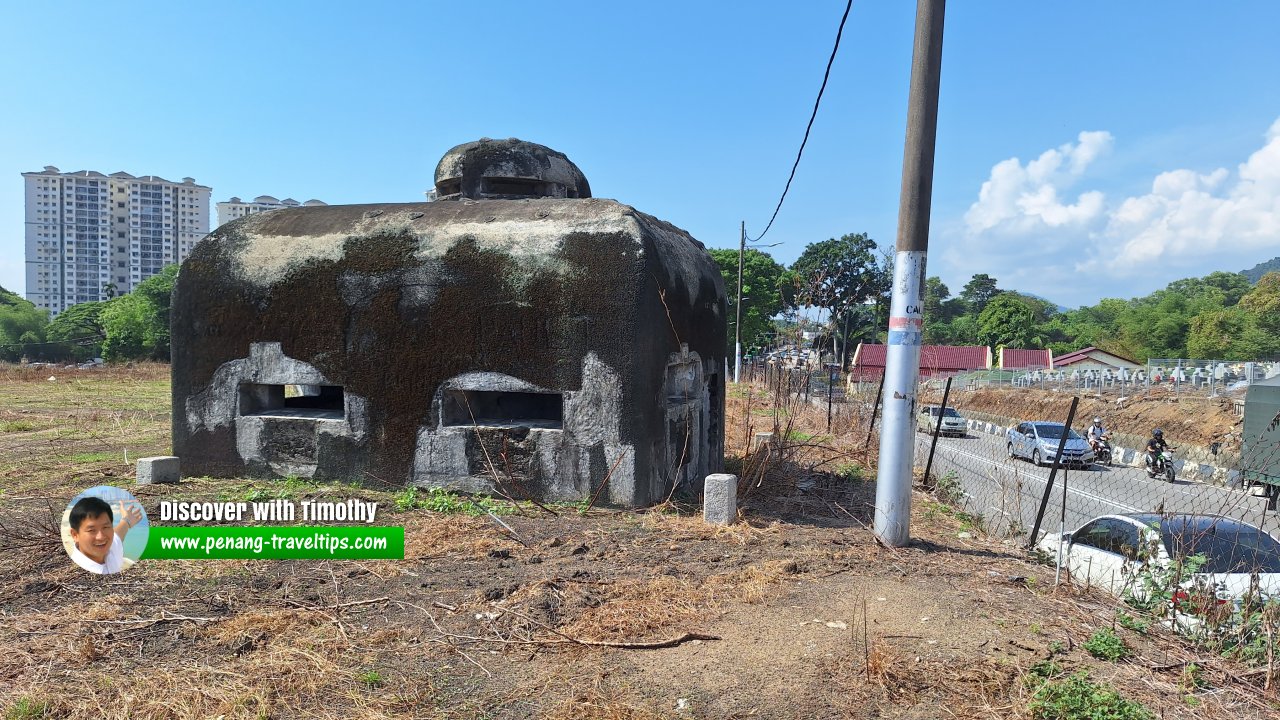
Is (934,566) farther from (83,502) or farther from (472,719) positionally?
(83,502)

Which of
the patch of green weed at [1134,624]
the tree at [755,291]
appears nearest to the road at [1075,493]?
the patch of green weed at [1134,624]

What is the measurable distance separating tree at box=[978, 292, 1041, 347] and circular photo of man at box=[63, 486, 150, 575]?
56937 mm

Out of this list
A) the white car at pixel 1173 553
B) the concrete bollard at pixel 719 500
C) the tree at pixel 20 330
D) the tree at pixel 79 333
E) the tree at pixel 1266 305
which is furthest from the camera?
the tree at pixel 79 333

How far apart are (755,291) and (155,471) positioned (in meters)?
42.9

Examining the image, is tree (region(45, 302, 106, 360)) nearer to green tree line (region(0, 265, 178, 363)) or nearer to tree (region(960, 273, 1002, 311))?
green tree line (region(0, 265, 178, 363))

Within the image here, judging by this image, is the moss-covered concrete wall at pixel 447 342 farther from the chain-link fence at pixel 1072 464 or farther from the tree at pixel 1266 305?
the tree at pixel 1266 305

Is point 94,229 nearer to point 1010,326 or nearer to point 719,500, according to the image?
point 1010,326

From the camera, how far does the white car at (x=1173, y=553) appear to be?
4762 mm

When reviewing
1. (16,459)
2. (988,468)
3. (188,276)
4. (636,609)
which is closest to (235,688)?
(636,609)

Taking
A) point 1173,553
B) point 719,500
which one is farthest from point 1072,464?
point 719,500

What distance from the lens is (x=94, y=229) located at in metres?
82.7

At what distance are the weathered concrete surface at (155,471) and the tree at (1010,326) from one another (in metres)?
55.3

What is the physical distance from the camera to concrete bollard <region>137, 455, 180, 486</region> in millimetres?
8203

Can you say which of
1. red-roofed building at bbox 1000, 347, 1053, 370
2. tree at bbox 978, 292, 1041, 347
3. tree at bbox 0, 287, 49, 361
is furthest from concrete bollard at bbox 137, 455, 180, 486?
tree at bbox 978, 292, 1041, 347
